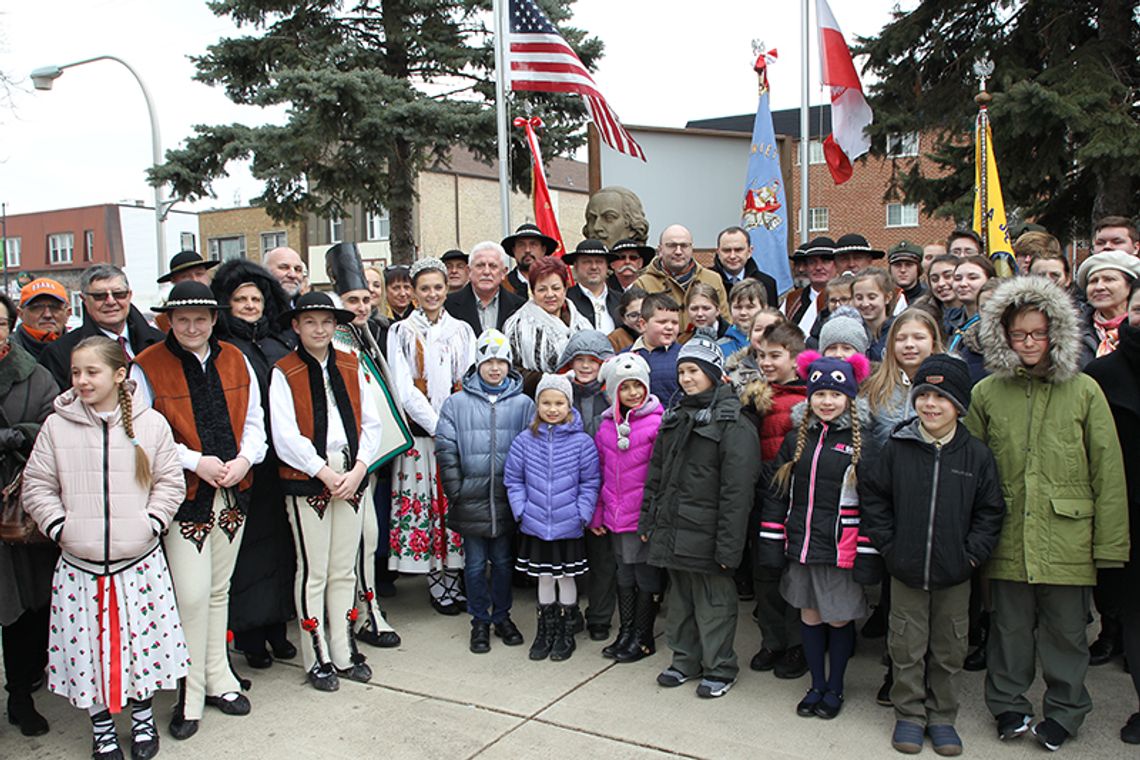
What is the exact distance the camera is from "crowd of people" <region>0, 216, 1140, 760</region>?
3842 millimetres

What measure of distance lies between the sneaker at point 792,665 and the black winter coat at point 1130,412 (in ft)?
5.06

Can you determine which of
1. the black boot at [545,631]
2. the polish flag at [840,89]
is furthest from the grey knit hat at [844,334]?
the polish flag at [840,89]

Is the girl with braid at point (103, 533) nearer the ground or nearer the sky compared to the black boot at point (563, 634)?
nearer the sky

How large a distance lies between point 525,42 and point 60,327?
16.7ft

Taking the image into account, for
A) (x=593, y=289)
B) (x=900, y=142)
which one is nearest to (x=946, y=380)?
(x=593, y=289)

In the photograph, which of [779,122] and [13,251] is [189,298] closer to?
[779,122]

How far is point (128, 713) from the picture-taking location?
4586 mm

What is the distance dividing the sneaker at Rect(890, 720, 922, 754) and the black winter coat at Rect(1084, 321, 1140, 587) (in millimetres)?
1064

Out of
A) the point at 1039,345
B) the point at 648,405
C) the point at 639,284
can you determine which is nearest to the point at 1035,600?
the point at 1039,345

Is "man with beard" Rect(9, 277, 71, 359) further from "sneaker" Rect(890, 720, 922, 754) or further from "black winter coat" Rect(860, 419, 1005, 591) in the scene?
"sneaker" Rect(890, 720, 922, 754)

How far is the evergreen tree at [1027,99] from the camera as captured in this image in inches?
437

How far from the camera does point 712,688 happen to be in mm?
4418

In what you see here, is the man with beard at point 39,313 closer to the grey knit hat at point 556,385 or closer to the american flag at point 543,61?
the grey knit hat at point 556,385

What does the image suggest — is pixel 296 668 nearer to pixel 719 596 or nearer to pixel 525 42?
pixel 719 596
